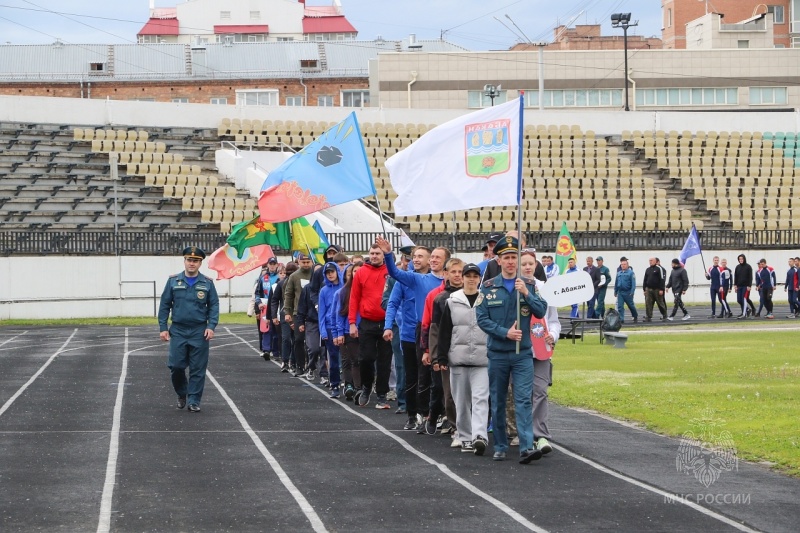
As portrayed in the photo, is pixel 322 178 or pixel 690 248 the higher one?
pixel 322 178

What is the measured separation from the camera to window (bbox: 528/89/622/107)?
243 feet

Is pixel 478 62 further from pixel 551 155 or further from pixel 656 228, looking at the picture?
pixel 656 228

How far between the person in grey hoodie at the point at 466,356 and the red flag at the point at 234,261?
16.6 m

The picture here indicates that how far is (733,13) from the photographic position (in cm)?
9612

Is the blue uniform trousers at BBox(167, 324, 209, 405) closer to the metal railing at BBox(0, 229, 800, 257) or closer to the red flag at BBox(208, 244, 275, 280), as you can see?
the red flag at BBox(208, 244, 275, 280)

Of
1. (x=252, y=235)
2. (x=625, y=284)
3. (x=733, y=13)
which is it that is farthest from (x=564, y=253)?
(x=733, y=13)

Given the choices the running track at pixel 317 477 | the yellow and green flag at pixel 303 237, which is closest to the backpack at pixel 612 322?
the yellow and green flag at pixel 303 237

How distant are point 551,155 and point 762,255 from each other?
9.54m

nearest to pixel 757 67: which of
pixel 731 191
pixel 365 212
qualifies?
pixel 731 191

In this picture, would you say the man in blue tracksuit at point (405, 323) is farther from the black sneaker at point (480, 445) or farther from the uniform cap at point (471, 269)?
the black sneaker at point (480, 445)

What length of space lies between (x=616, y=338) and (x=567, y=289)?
39.8 feet

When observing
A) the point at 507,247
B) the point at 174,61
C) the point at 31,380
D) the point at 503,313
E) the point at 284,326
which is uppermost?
the point at 174,61

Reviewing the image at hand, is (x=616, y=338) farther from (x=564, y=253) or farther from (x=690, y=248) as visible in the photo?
(x=690, y=248)

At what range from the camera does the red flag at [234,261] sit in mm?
29234
